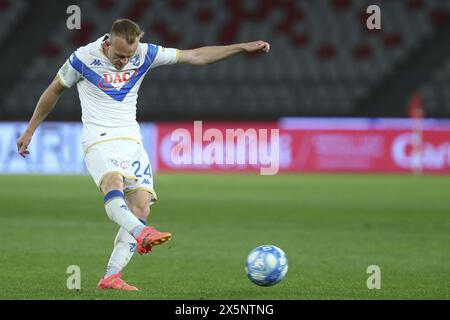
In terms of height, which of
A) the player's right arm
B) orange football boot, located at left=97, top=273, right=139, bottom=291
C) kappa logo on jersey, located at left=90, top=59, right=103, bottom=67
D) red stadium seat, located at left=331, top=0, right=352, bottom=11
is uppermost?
red stadium seat, located at left=331, top=0, right=352, bottom=11

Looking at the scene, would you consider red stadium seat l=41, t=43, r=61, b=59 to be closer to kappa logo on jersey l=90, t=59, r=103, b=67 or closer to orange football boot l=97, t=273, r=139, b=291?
kappa logo on jersey l=90, t=59, r=103, b=67

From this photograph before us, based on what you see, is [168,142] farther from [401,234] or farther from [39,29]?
[401,234]

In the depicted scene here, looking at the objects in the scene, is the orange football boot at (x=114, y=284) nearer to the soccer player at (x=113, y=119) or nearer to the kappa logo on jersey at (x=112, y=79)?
the soccer player at (x=113, y=119)

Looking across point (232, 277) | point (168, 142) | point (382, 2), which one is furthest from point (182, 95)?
point (232, 277)

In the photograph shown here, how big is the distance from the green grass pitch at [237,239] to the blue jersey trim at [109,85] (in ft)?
4.62

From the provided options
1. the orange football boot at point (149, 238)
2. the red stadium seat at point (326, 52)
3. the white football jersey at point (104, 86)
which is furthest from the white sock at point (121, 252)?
the red stadium seat at point (326, 52)

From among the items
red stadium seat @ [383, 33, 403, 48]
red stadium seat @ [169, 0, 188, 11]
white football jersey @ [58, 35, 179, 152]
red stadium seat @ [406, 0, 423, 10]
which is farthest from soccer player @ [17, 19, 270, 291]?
red stadium seat @ [406, 0, 423, 10]

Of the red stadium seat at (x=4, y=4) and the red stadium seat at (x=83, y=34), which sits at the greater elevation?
the red stadium seat at (x=4, y=4)

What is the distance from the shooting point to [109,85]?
303 inches

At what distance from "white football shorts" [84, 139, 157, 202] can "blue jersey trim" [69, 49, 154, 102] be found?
349mm

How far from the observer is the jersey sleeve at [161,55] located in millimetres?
7848

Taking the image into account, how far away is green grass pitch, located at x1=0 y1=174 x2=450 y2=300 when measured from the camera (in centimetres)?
791

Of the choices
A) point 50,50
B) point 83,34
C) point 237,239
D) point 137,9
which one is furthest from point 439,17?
point 237,239

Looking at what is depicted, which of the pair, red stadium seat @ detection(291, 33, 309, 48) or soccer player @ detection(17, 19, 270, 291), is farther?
red stadium seat @ detection(291, 33, 309, 48)
